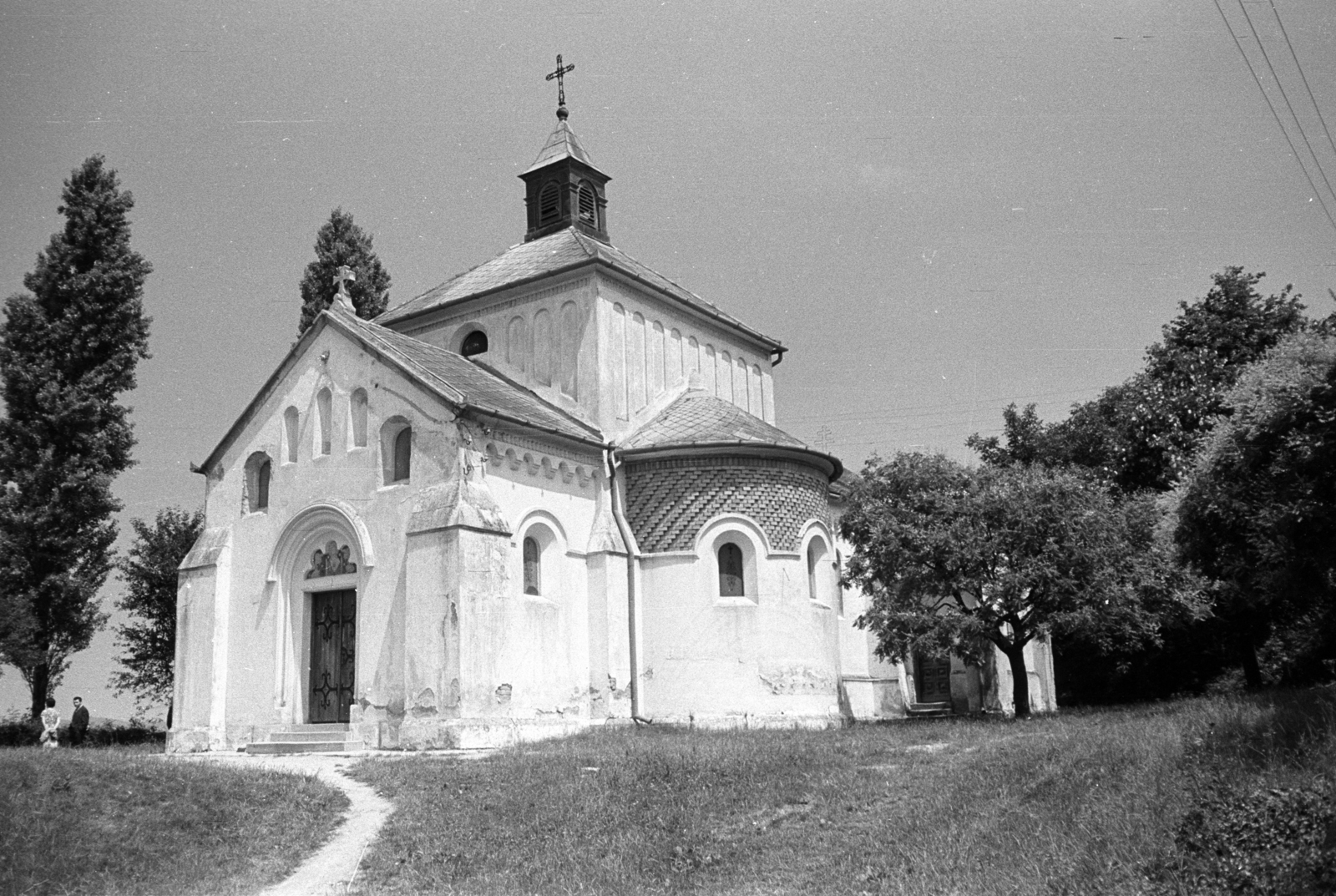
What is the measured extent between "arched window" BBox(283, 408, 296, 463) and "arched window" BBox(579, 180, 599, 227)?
11.4m

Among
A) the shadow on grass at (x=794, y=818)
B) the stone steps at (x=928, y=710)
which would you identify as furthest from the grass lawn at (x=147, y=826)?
the stone steps at (x=928, y=710)

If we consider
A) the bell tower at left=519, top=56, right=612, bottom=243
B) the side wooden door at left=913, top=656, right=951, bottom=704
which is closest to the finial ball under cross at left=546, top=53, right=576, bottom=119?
the bell tower at left=519, top=56, right=612, bottom=243

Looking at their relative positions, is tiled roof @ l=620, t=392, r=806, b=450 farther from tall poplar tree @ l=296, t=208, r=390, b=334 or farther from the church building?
tall poplar tree @ l=296, t=208, r=390, b=334

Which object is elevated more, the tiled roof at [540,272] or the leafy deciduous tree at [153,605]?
the tiled roof at [540,272]

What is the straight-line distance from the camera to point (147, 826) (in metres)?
13.0

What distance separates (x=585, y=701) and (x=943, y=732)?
7.51 meters

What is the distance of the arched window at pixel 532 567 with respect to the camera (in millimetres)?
23500

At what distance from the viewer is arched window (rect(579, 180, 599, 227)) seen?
3294 centimetres

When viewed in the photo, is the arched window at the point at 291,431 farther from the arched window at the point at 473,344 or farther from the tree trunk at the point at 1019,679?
the tree trunk at the point at 1019,679

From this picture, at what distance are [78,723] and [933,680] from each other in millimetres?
23436

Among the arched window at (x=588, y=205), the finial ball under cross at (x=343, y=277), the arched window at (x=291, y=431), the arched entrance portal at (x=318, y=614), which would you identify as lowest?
the arched entrance portal at (x=318, y=614)

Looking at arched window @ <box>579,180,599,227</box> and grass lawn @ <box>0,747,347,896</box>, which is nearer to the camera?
grass lawn @ <box>0,747,347,896</box>

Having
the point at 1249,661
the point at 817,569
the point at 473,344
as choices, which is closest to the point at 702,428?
the point at 817,569

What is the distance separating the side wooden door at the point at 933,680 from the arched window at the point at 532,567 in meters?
14.9
